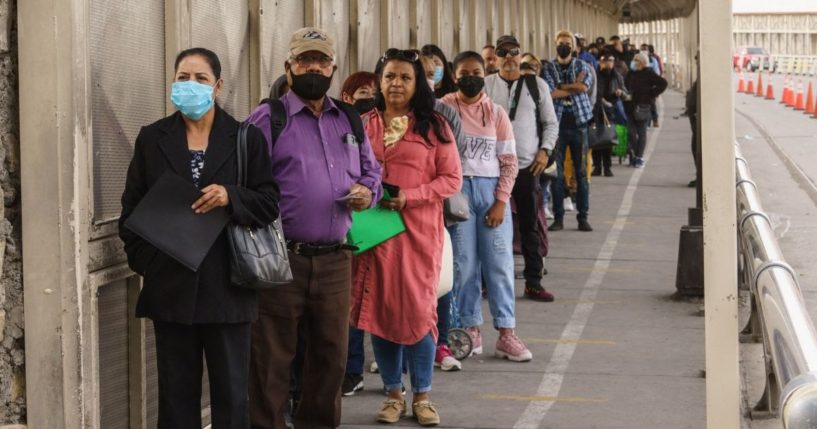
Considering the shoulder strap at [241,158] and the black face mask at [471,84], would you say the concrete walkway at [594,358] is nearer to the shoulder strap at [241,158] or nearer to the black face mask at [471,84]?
the black face mask at [471,84]

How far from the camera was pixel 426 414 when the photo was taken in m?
7.27

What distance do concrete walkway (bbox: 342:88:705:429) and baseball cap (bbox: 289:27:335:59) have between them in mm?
2018

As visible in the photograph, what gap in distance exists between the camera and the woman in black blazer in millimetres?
5457

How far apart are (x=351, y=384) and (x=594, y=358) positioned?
5.80 ft

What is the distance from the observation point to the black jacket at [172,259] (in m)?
5.45

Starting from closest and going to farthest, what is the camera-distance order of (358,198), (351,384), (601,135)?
(358,198) < (351,384) < (601,135)

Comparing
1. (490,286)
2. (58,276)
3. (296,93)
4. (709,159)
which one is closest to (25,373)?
(58,276)

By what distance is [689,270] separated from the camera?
11180 millimetres

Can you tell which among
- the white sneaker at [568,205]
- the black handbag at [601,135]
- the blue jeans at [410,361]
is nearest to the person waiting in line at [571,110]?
the white sneaker at [568,205]

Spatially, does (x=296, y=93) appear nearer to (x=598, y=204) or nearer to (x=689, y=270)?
(x=689, y=270)

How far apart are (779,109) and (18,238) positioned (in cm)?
3803

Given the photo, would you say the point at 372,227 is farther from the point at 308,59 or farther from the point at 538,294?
the point at 538,294

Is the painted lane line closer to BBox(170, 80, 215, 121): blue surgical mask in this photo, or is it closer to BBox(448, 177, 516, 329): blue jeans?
BBox(448, 177, 516, 329): blue jeans

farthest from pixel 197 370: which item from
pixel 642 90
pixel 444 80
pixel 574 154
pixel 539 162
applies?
pixel 642 90
